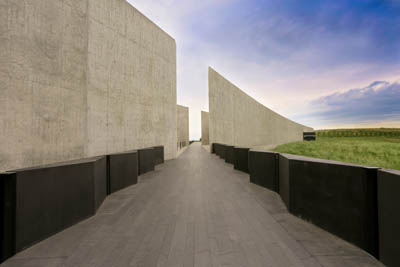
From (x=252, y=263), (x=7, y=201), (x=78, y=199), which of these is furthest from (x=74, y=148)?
(x=252, y=263)

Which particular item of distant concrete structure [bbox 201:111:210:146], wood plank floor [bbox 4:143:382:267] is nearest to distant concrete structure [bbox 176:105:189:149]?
distant concrete structure [bbox 201:111:210:146]

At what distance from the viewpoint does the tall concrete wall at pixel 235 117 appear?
16.9 meters

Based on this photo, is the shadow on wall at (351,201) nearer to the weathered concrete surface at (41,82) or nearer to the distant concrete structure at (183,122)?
the weathered concrete surface at (41,82)

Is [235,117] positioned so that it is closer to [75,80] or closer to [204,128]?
[75,80]

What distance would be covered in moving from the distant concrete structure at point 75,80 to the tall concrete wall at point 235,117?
727 cm

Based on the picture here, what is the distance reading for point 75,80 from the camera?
6125 millimetres

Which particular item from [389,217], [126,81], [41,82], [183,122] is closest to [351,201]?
[389,217]

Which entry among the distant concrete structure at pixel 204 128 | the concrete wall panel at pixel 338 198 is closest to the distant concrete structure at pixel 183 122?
the distant concrete structure at pixel 204 128

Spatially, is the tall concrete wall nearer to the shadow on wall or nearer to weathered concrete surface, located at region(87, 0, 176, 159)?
weathered concrete surface, located at region(87, 0, 176, 159)

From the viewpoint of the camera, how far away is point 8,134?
439 centimetres

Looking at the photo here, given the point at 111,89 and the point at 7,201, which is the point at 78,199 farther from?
the point at 111,89

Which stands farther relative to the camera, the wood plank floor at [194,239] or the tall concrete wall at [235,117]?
the tall concrete wall at [235,117]

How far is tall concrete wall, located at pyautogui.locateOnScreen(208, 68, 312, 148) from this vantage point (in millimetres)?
16938

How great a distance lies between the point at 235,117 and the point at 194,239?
1711 centimetres
